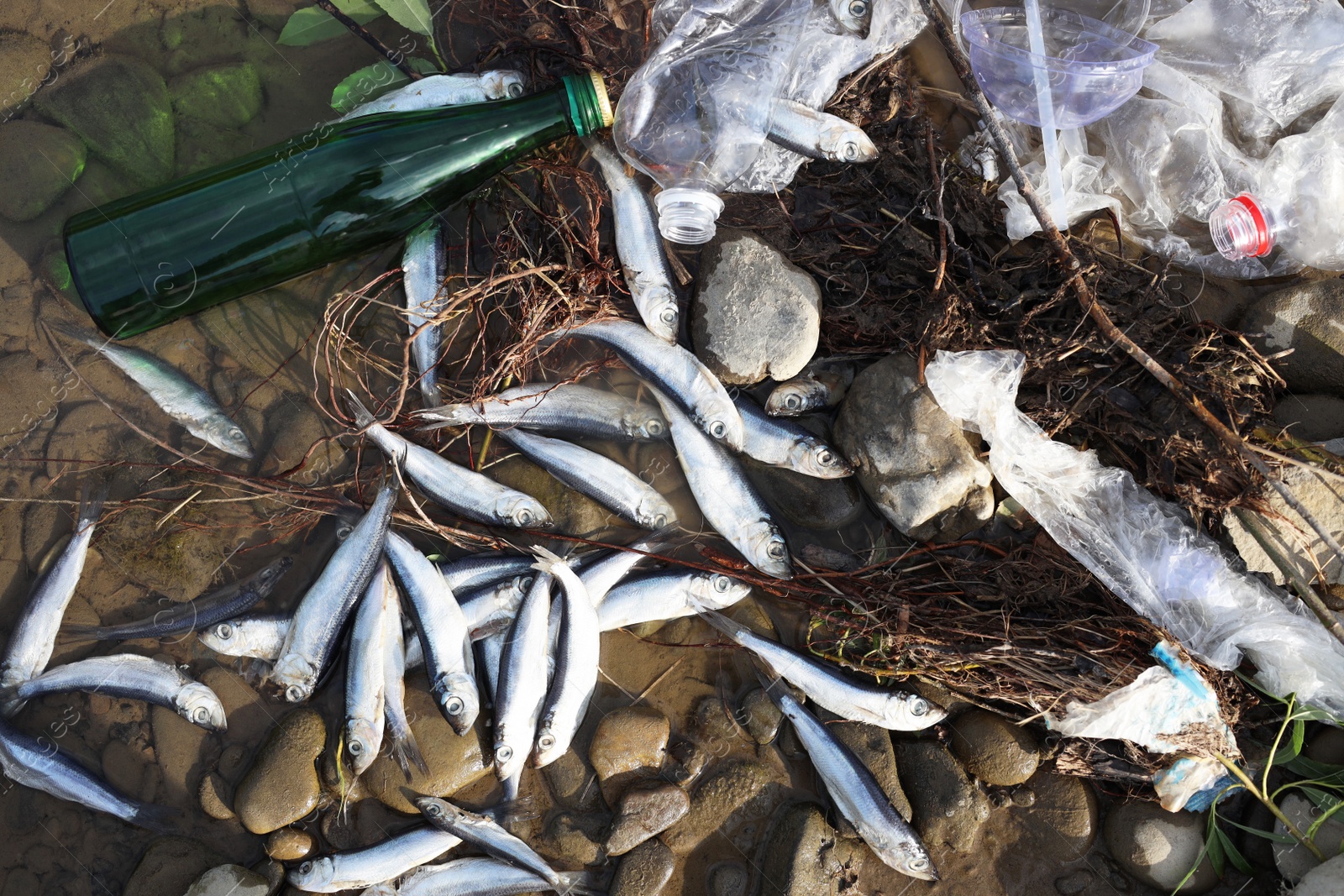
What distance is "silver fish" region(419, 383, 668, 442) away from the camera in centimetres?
351

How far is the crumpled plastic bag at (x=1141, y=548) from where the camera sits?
311cm

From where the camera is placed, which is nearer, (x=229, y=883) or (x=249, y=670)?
(x=229, y=883)

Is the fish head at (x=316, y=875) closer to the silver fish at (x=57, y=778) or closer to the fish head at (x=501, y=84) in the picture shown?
the silver fish at (x=57, y=778)

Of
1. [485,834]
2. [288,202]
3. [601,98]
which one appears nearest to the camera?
[601,98]

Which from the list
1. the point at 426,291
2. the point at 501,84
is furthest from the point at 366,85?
the point at 426,291

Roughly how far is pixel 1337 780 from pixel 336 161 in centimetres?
495

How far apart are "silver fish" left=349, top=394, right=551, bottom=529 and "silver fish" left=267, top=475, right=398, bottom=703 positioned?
0.16m

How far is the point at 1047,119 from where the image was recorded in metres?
3.30

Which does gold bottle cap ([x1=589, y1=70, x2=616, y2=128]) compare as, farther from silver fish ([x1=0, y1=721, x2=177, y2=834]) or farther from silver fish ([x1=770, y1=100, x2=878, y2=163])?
silver fish ([x1=0, y1=721, x2=177, y2=834])

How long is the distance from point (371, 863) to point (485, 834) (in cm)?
51

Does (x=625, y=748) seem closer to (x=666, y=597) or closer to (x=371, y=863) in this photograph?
(x=666, y=597)

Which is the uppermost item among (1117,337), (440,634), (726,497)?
(1117,337)

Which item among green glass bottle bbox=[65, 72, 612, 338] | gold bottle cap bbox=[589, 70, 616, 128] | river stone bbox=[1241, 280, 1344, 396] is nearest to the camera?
gold bottle cap bbox=[589, 70, 616, 128]

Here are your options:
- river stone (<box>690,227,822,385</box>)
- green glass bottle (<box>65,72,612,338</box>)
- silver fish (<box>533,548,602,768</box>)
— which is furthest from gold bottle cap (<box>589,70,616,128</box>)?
silver fish (<box>533,548,602,768</box>)
